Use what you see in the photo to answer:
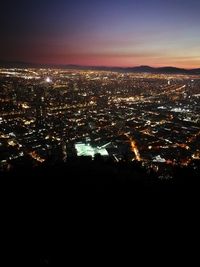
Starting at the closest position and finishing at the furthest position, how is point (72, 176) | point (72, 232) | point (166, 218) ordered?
1. point (72, 232)
2. point (166, 218)
3. point (72, 176)

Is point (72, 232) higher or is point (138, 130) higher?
point (72, 232)

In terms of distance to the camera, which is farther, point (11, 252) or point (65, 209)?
point (65, 209)

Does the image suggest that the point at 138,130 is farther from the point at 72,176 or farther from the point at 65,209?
the point at 65,209

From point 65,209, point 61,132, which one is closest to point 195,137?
point 61,132

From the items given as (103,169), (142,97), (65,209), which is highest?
(65,209)

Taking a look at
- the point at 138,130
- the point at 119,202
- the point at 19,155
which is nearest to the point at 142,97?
the point at 138,130

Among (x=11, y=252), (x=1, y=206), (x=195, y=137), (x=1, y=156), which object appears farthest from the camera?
(x=195, y=137)
